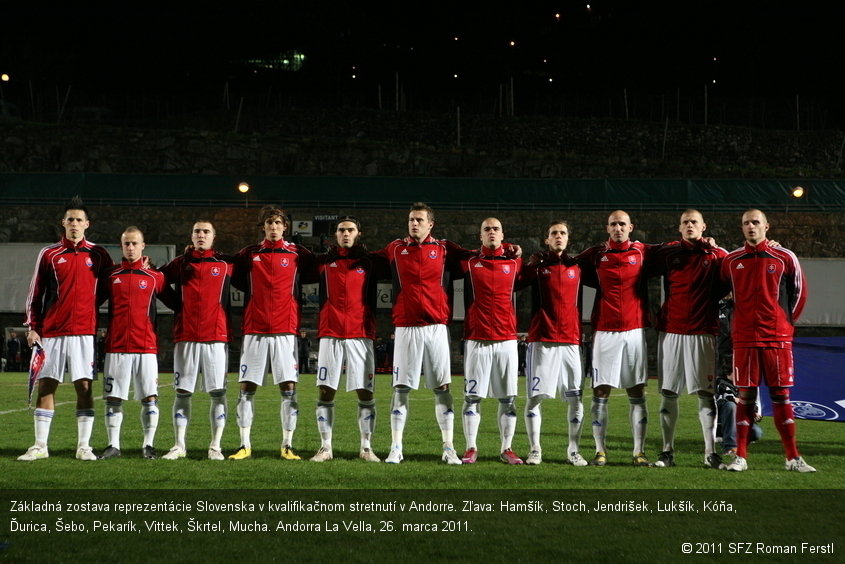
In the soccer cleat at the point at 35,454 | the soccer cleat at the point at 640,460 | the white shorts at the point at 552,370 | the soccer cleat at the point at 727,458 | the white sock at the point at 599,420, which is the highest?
the white shorts at the point at 552,370

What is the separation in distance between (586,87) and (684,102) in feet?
17.7

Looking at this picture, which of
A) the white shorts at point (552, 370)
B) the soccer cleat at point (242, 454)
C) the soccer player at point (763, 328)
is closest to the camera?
the soccer player at point (763, 328)

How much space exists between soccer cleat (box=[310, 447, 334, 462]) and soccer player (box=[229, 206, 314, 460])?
8.0 inches

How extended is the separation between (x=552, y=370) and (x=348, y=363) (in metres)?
1.98

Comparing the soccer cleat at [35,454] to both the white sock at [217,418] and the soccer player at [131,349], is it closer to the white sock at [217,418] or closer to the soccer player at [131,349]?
the soccer player at [131,349]

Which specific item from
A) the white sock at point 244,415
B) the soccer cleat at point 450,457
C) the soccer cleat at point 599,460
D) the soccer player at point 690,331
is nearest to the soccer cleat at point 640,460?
the soccer player at point 690,331

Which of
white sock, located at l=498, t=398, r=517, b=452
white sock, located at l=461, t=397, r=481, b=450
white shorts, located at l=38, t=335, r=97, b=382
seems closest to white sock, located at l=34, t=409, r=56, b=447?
white shorts, located at l=38, t=335, r=97, b=382

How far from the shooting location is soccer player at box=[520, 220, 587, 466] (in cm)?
830

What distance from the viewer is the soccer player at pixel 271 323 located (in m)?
8.43

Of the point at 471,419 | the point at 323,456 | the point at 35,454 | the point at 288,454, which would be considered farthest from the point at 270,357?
the point at 35,454

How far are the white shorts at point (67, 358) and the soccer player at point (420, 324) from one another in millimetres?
2992

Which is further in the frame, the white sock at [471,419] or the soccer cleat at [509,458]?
the white sock at [471,419]

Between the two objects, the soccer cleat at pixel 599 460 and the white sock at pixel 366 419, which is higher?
the white sock at pixel 366 419
